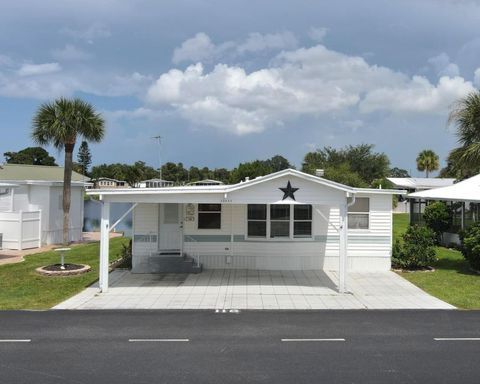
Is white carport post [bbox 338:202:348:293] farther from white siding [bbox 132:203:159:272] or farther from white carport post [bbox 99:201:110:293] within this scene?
white siding [bbox 132:203:159:272]

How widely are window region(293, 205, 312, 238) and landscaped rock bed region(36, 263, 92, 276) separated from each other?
692cm

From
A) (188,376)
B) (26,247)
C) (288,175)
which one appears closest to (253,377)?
(188,376)

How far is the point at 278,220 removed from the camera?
1738 cm

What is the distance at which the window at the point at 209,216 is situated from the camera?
56.9ft

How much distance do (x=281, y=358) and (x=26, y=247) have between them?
689 inches

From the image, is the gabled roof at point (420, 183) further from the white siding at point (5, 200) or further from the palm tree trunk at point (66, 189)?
the white siding at point (5, 200)

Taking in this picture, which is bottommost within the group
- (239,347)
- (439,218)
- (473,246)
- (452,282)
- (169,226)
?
(239,347)

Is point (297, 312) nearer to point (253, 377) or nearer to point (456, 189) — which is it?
point (253, 377)

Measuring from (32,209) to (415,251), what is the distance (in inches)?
665

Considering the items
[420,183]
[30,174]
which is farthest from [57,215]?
[420,183]

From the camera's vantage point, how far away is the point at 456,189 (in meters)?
20.8

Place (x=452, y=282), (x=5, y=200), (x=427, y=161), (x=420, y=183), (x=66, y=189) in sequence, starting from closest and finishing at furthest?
(x=452, y=282) < (x=66, y=189) < (x=5, y=200) < (x=420, y=183) < (x=427, y=161)

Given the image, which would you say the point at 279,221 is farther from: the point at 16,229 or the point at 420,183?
the point at 420,183

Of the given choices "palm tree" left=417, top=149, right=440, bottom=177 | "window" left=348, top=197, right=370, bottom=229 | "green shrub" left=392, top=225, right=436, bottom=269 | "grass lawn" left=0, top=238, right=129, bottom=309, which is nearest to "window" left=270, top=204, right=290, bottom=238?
"window" left=348, top=197, right=370, bottom=229
